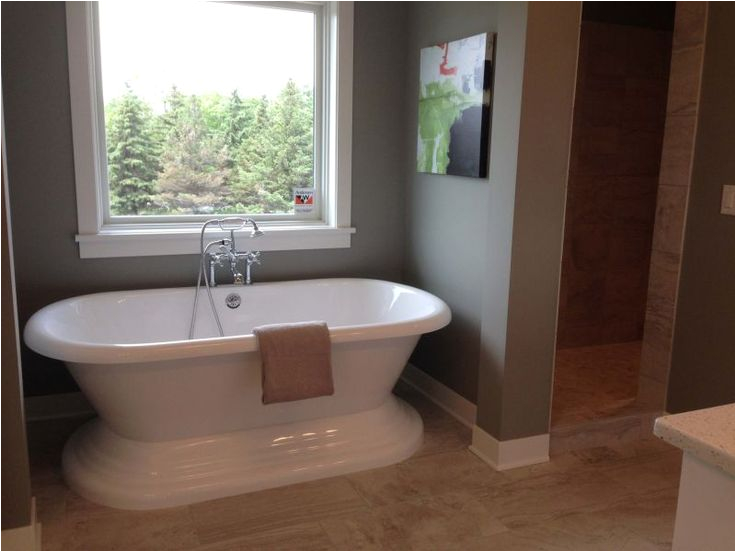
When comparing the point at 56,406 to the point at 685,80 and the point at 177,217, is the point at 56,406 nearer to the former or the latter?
the point at 177,217

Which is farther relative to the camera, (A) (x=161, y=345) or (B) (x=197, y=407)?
(B) (x=197, y=407)

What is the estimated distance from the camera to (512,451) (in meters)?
2.94

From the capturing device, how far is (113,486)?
8.51ft

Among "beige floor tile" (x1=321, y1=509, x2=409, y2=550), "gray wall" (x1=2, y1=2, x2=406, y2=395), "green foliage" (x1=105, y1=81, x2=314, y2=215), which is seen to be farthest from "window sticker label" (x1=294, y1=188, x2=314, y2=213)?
"beige floor tile" (x1=321, y1=509, x2=409, y2=550)

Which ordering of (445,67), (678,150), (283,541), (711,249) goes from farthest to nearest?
(445,67), (678,150), (711,249), (283,541)

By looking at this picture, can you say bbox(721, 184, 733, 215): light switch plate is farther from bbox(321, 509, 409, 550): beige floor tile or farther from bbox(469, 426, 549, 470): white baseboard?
bbox(321, 509, 409, 550): beige floor tile

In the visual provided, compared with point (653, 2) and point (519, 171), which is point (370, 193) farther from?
point (653, 2)

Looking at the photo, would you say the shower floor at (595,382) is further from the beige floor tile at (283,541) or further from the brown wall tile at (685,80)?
the brown wall tile at (685,80)

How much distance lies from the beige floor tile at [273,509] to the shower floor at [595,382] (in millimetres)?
1118

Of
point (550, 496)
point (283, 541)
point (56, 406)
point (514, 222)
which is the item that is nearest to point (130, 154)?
point (56, 406)

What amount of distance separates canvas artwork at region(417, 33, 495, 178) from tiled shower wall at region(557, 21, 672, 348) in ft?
4.02

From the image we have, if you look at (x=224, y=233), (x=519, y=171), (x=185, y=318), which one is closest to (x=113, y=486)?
(x=185, y=318)

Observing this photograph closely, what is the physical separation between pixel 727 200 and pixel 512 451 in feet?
4.71

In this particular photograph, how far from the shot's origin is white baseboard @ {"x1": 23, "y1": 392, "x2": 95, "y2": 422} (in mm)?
3270
